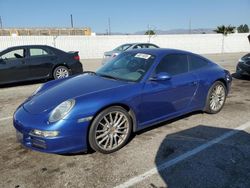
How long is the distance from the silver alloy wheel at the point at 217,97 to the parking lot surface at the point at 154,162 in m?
0.63

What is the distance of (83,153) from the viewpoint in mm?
3861

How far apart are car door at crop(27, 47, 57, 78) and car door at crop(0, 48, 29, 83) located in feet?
0.76

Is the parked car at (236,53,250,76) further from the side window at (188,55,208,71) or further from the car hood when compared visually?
the car hood

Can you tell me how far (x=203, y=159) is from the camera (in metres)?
3.67

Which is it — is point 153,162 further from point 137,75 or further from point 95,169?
point 137,75

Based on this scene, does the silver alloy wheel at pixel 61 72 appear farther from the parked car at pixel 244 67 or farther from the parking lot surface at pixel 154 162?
the parked car at pixel 244 67

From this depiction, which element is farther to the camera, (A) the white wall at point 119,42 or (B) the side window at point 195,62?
(A) the white wall at point 119,42

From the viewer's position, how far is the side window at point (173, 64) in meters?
4.54

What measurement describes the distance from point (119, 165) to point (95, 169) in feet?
1.04

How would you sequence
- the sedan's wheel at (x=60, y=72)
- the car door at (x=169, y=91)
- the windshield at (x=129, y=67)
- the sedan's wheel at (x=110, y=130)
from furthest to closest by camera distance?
1. the sedan's wheel at (x=60, y=72)
2. the windshield at (x=129, y=67)
3. the car door at (x=169, y=91)
4. the sedan's wheel at (x=110, y=130)

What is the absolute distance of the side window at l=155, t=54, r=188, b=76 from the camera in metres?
4.54

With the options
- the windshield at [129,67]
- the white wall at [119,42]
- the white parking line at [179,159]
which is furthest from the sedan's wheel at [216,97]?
the white wall at [119,42]

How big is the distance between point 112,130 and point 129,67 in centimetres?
124

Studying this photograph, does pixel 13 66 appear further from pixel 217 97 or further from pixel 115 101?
pixel 217 97
